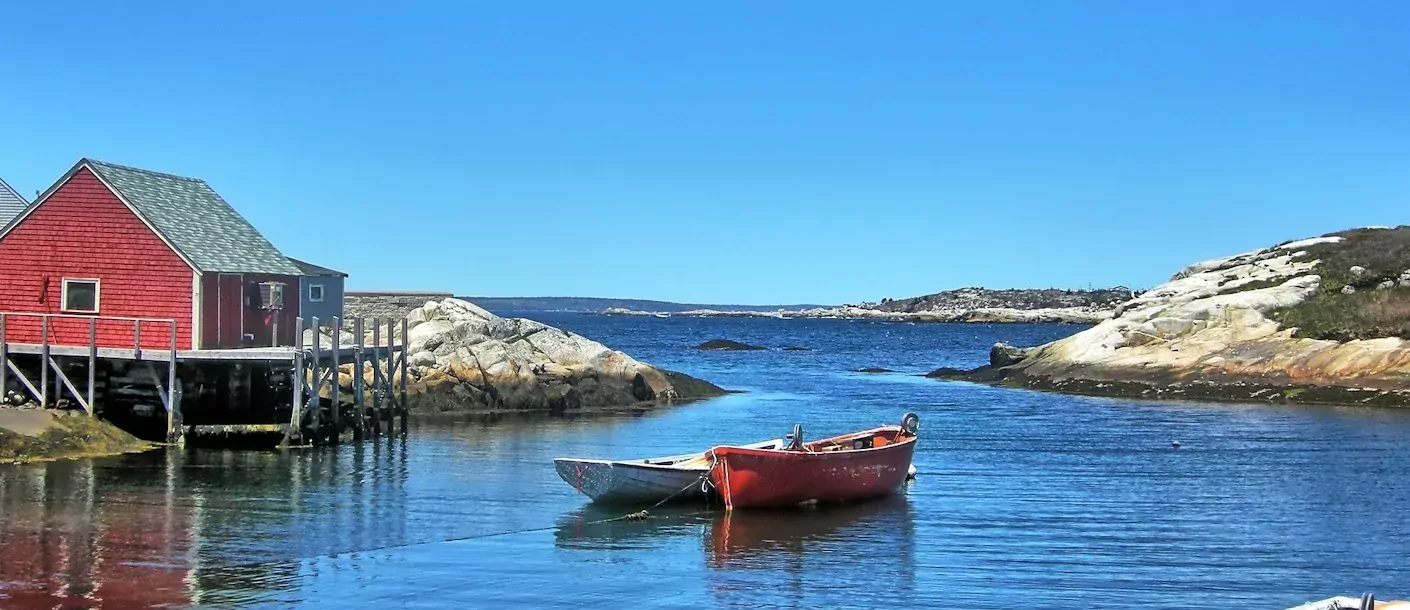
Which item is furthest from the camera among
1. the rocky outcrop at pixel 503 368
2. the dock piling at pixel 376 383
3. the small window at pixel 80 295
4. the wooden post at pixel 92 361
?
the rocky outcrop at pixel 503 368

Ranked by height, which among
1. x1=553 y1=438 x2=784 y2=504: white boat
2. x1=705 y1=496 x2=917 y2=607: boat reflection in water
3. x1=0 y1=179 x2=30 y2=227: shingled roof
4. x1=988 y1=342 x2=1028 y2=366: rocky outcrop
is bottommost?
x1=705 y1=496 x2=917 y2=607: boat reflection in water

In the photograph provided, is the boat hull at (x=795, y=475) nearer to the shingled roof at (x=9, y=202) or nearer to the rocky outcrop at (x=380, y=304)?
the rocky outcrop at (x=380, y=304)

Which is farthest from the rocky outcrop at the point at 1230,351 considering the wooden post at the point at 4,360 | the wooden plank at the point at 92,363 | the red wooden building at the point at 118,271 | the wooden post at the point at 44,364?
the wooden post at the point at 4,360

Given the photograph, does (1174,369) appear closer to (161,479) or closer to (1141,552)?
(1141,552)

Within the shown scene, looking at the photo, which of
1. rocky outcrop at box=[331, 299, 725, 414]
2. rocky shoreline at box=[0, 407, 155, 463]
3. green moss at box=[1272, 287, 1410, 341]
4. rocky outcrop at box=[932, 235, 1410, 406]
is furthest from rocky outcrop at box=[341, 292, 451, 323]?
green moss at box=[1272, 287, 1410, 341]

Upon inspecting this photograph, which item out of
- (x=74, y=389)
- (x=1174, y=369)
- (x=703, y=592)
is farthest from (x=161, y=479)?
(x=1174, y=369)

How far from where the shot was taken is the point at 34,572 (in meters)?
20.5

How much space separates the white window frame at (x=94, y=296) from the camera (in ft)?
119

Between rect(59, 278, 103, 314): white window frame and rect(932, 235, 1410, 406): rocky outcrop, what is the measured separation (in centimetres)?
4108

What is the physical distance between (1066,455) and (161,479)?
23124 mm

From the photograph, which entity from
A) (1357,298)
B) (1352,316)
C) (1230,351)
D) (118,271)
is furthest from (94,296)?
(1357,298)

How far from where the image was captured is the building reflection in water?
65.4ft

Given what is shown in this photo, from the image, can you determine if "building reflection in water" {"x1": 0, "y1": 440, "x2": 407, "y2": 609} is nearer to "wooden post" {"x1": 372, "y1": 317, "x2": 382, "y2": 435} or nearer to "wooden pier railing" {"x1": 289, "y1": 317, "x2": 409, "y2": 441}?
"wooden pier railing" {"x1": 289, "y1": 317, "x2": 409, "y2": 441}

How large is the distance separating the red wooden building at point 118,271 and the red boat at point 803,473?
15.1 metres
